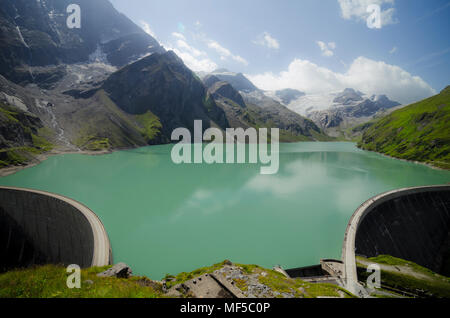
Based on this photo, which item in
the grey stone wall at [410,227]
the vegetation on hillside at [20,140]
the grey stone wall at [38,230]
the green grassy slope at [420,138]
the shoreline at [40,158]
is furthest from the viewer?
the green grassy slope at [420,138]

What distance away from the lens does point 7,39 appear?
17675 centimetres

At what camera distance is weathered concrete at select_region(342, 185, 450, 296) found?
29.8m

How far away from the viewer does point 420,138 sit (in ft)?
371

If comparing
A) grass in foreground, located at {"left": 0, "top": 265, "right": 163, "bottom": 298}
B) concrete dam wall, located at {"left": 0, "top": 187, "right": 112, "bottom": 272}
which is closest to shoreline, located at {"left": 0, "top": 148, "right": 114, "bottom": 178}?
concrete dam wall, located at {"left": 0, "top": 187, "right": 112, "bottom": 272}

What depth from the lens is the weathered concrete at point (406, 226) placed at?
29.8 m

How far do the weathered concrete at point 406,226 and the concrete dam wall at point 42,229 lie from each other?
3040 centimetres

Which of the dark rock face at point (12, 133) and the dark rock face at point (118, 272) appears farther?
the dark rock face at point (12, 133)

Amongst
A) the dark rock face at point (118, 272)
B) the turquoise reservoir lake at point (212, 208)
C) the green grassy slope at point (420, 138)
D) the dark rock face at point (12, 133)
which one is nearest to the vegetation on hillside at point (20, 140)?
the dark rock face at point (12, 133)

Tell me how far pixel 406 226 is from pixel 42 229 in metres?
52.6

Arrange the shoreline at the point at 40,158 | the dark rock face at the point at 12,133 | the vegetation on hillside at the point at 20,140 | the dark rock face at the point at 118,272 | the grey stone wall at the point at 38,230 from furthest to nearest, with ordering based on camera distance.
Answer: the dark rock face at the point at 12,133
the vegetation on hillside at the point at 20,140
the shoreline at the point at 40,158
the grey stone wall at the point at 38,230
the dark rock face at the point at 118,272

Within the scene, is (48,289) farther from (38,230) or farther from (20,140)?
(20,140)

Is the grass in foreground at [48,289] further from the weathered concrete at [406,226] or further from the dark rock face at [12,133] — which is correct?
the dark rock face at [12,133]

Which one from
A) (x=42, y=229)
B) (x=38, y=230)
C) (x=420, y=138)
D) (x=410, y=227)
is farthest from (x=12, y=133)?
(x=420, y=138)

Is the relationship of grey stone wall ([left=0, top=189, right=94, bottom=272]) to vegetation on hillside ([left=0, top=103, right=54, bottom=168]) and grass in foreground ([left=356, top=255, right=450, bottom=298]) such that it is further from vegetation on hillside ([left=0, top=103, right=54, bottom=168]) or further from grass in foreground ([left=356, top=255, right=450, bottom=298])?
vegetation on hillside ([left=0, top=103, right=54, bottom=168])
